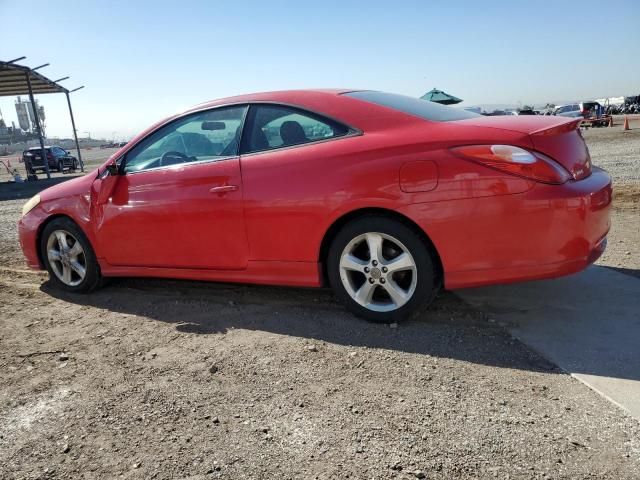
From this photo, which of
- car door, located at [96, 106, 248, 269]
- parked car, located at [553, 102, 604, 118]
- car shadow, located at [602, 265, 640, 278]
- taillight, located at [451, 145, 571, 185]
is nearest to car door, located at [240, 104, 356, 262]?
car door, located at [96, 106, 248, 269]

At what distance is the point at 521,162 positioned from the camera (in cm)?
290

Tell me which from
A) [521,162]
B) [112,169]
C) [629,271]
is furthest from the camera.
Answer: [112,169]

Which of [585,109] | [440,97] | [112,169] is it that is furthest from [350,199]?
[585,109]

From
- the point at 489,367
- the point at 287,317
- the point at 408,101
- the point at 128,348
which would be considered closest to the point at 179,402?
the point at 128,348

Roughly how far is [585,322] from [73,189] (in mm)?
4122

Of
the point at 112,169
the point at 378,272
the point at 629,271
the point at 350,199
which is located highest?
the point at 112,169

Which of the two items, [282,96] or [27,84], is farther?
[27,84]

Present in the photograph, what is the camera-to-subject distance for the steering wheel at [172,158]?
13.1ft

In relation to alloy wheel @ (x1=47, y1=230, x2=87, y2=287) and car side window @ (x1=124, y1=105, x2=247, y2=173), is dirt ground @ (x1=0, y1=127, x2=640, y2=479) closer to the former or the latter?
alloy wheel @ (x1=47, y1=230, x2=87, y2=287)

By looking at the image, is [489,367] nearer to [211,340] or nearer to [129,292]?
[211,340]

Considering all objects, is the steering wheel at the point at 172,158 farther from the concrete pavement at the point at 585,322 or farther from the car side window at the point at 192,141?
the concrete pavement at the point at 585,322

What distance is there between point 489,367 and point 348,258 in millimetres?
1092

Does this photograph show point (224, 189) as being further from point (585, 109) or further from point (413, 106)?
point (585, 109)

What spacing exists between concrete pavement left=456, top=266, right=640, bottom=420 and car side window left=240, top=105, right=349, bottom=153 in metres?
1.60
